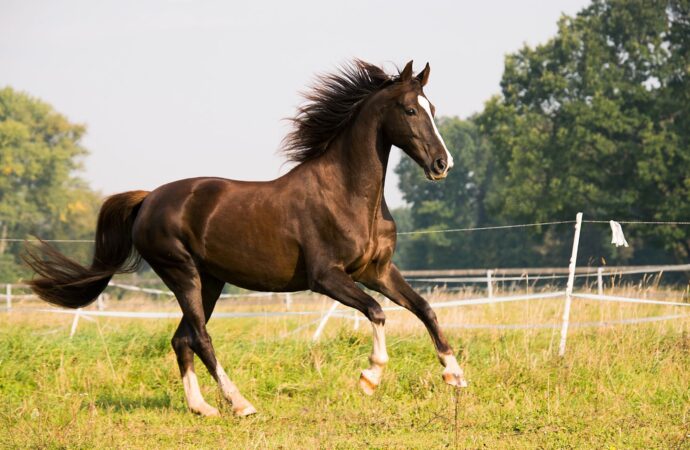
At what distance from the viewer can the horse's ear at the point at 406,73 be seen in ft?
20.2

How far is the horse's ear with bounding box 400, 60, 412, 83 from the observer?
6160 millimetres

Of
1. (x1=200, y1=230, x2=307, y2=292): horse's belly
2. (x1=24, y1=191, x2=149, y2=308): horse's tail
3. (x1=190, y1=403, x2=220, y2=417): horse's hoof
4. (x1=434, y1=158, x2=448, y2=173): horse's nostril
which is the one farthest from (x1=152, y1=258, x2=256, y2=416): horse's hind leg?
(x1=434, y1=158, x2=448, y2=173): horse's nostril

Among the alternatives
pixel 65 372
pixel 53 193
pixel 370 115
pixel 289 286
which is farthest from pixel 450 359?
pixel 53 193

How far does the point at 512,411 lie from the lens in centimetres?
604

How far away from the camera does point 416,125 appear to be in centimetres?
596

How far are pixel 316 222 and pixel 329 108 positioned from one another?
1.00 metres

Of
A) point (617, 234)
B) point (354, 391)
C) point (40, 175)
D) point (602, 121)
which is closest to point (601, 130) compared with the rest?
point (602, 121)

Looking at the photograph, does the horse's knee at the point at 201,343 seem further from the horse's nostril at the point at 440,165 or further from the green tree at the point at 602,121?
the green tree at the point at 602,121

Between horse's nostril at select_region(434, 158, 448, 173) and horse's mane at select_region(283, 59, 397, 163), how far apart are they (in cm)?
98

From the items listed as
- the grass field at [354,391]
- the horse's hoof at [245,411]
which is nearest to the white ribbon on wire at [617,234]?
the grass field at [354,391]

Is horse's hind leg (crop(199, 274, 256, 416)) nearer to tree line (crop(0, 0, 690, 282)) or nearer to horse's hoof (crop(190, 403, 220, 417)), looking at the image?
horse's hoof (crop(190, 403, 220, 417))

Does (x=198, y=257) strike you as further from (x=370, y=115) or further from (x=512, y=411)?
(x=512, y=411)

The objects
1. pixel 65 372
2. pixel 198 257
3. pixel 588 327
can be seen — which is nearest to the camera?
pixel 198 257

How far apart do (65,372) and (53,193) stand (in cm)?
4999
